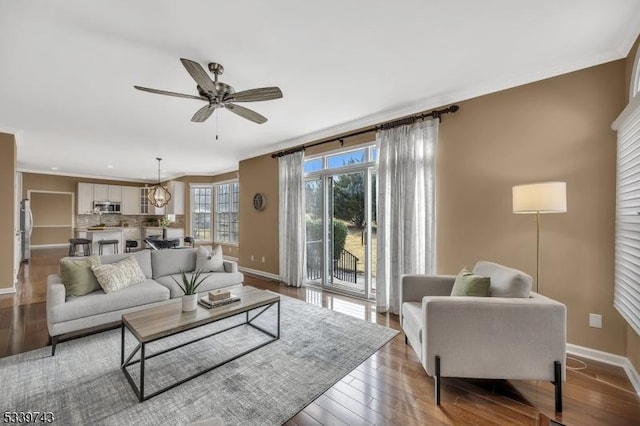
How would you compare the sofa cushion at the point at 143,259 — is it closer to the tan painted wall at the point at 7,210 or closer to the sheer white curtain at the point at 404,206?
Answer: the tan painted wall at the point at 7,210

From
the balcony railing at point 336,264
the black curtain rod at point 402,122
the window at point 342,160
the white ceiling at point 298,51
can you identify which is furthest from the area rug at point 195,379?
the white ceiling at point 298,51

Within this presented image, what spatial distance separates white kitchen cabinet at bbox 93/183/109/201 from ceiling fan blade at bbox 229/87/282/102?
9.84 meters

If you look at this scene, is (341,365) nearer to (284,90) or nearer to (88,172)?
(284,90)

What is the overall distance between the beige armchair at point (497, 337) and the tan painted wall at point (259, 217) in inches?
160

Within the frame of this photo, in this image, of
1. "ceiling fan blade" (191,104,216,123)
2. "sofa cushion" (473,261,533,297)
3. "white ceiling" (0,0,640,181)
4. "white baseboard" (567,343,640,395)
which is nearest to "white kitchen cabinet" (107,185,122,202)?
"white ceiling" (0,0,640,181)

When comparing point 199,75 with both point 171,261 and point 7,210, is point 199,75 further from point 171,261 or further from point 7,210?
point 7,210

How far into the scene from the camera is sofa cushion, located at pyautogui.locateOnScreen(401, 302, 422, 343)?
223 centimetres

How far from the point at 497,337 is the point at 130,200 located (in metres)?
11.9

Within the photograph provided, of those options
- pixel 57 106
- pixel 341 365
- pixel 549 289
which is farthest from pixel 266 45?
pixel 549 289

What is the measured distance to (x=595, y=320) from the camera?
8.20 feet

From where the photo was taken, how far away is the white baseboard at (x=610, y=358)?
213 centimetres

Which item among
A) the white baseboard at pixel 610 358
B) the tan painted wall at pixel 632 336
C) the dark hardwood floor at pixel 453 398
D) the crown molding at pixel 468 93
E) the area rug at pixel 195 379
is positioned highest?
the crown molding at pixel 468 93

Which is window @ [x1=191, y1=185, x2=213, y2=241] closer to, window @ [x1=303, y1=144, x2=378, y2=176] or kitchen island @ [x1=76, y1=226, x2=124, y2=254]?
kitchen island @ [x1=76, y1=226, x2=124, y2=254]

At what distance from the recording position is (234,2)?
1.87 metres
